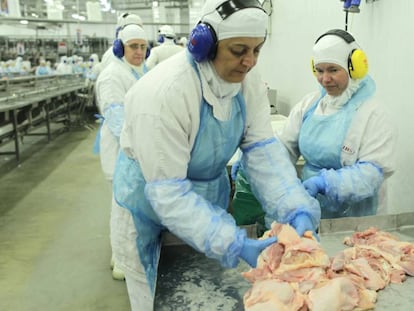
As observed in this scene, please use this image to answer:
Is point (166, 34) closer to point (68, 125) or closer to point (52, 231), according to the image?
point (52, 231)

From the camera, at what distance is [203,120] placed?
4.34 feet

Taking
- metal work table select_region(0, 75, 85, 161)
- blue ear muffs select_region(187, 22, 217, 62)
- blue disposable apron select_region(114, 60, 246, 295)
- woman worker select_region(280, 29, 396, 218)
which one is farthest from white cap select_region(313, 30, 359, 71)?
metal work table select_region(0, 75, 85, 161)

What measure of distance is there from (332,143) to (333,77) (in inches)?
11.5

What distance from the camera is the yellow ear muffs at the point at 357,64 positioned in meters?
1.83

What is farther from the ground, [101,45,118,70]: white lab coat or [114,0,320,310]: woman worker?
[101,45,118,70]: white lab coat

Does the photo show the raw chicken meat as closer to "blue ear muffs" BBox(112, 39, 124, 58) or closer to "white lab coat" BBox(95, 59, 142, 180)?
"white lab coat" BBox(95, 59, 142, 180)

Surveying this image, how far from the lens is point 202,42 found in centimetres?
122

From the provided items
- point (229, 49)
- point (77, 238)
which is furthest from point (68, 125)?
point (229, 49)

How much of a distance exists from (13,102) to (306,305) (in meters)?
5.19

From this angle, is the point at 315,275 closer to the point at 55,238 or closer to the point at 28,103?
the point at 55,238

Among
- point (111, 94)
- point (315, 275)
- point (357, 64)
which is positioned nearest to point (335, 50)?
point (357, 64)

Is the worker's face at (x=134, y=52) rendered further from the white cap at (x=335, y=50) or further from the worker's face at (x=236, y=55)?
the worker's face at (x=236, y=55)

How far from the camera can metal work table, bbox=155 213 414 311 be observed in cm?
124

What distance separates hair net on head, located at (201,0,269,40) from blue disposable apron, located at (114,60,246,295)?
0.15 m
